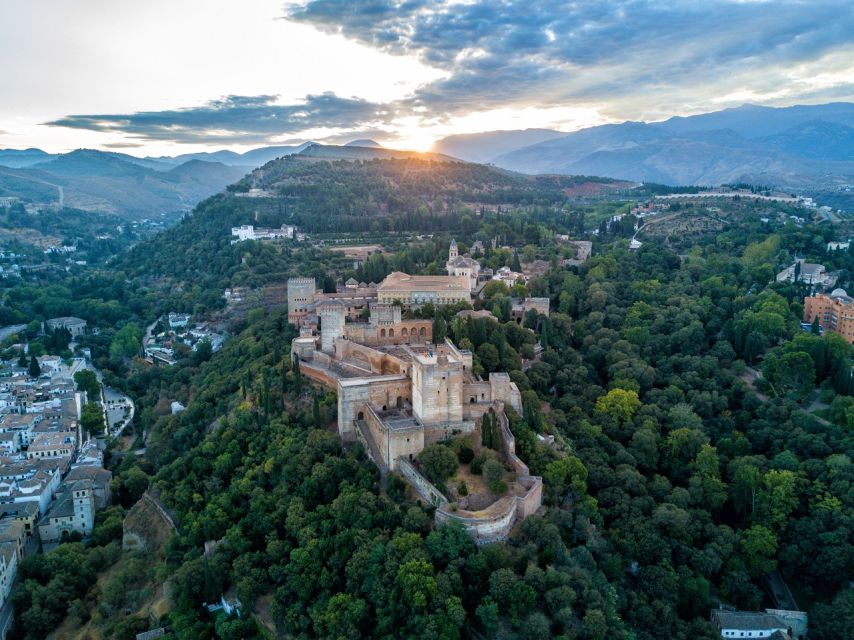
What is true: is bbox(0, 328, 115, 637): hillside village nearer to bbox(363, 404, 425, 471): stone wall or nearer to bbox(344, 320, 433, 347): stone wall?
bbox(344, 320, 433, 347): stone wall

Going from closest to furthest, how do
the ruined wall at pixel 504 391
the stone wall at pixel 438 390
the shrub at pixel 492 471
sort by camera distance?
the shrub at pixel 492 471 → the stone wall at pixel 438 390 → the ruined wall at pixel 504 391

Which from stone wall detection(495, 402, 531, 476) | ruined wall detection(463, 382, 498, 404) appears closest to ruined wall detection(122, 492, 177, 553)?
ruined wall detection(463, 382, 498, 404)

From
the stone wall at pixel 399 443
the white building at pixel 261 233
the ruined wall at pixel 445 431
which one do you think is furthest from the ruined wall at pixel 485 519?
the white building at pixel 261 233

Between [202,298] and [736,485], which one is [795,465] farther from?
[202,298]

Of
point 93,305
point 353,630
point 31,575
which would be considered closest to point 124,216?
point 93,305

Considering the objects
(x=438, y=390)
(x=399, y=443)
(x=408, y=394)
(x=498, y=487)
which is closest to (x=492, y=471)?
(x=498, y=487)

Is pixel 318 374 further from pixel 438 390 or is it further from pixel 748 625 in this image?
pixel 748 625

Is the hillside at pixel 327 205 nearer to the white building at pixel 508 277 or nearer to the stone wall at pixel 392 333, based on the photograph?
the white building at pixel 508 277
